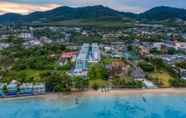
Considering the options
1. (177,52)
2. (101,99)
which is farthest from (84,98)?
(177,52)

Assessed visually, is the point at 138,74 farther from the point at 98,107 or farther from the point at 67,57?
the point at 67,57

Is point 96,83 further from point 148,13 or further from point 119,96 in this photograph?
point 148,13

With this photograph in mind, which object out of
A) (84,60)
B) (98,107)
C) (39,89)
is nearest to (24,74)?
(39,89)

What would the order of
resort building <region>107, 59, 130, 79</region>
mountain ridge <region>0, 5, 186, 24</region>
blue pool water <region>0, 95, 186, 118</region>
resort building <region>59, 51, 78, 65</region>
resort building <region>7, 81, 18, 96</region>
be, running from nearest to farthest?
blue pool water <region>0, 95, 186, 118</region>
resort building <region>7, 81, 18, 96</region>
resort building <region>107, 59, 130, 79</region>
resort building <region>59, 51, 78, 65</region>
mountain ridge <region>0, 5, 186, 24</region>

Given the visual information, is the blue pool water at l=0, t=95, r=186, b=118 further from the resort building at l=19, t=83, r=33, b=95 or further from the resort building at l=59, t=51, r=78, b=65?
the resort building at l=59, t=51, r=78, b=65

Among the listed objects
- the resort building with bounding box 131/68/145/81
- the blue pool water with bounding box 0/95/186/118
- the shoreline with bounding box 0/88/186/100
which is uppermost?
the resort building with bounding box 131/68/145/81

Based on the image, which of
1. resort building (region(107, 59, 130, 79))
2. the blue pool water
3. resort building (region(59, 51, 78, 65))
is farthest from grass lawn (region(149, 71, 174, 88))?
resort building (region(59, 51, 78, 65))

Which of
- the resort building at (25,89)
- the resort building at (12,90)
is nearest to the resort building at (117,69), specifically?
the resort building at (25,89)
